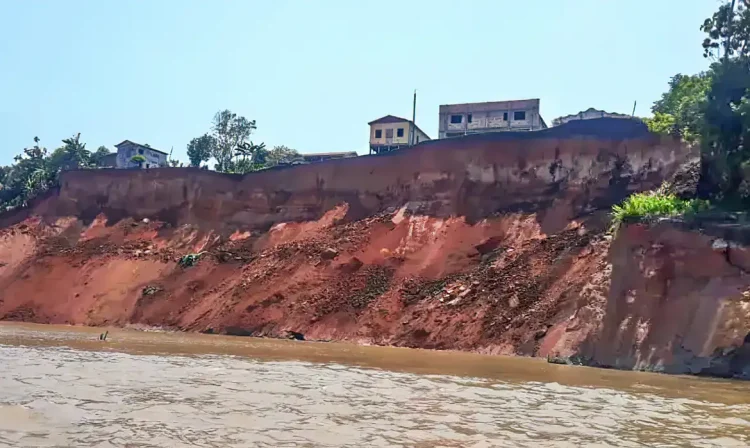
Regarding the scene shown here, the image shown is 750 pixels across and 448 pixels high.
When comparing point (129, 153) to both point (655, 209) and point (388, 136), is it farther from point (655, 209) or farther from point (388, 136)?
point (655, 209)

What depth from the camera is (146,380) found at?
11.8 metres

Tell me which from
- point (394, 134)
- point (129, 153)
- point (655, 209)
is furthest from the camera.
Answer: point (129, 153)

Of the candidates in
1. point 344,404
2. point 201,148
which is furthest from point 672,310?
point 201,148

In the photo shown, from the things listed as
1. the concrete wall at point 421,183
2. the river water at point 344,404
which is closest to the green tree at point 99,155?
the concrete wall at point 421,183

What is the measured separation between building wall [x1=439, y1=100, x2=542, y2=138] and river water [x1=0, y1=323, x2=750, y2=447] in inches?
1317

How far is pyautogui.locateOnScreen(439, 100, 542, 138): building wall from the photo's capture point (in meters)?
48.0

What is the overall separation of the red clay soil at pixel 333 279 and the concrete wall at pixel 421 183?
1.07 m

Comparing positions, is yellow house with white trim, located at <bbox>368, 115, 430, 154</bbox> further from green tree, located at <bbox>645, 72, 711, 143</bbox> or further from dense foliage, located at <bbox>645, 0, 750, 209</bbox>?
dense foliage, located at <bbox>645, 0, 750, 209</bbox>

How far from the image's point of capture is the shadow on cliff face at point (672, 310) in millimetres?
16641

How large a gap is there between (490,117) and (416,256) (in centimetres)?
2369

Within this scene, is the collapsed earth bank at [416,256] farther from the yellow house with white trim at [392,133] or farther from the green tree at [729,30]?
the yellow house with white trim at [392,133]

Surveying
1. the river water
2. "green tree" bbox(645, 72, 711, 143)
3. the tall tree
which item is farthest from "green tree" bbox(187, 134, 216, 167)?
the river water

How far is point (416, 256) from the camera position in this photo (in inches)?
1135

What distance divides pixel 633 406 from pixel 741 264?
9218 mm
